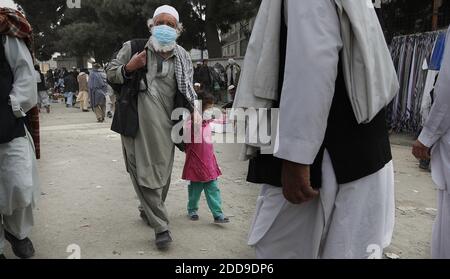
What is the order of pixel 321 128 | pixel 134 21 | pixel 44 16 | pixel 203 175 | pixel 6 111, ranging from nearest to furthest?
pixel 321 128
pixel 6 111
pixel 203 175
pixel 134 21
pixel 44 16

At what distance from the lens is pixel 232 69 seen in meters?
16.6

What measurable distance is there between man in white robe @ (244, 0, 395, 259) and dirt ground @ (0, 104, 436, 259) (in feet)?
5.16

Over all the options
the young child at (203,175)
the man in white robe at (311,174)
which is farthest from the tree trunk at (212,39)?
the man in white robe at (311,174)

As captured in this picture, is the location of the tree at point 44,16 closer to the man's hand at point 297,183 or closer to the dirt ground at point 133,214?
the dirt ground at point 133,214

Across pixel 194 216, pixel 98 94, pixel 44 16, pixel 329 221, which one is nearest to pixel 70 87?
pixel 98 94

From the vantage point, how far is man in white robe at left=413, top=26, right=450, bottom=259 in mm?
2605

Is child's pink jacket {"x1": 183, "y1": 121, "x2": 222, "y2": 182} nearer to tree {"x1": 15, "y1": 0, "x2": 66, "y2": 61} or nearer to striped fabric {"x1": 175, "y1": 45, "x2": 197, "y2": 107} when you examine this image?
striped fabric {"x1": 175, "y1": 45, "x2": 197, "y2": 107}

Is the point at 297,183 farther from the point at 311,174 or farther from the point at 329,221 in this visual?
the point at 329,221

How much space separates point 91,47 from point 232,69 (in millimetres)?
13022

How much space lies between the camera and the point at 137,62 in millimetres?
3479

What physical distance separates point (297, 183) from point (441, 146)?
148 centimetres

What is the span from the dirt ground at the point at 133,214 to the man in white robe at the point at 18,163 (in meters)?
0.26

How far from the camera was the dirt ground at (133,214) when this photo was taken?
353 centimetres

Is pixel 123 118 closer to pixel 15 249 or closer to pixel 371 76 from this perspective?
pixel 15 249
